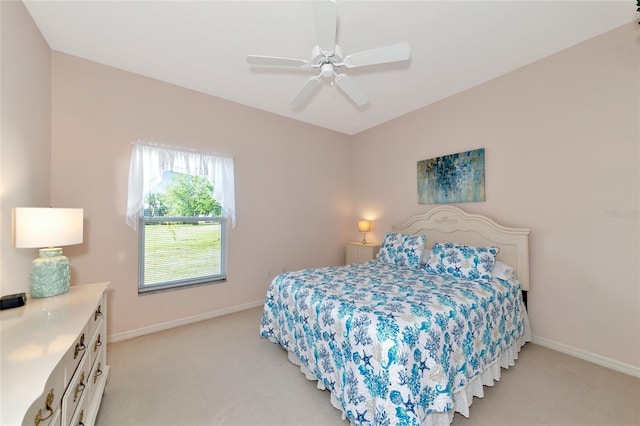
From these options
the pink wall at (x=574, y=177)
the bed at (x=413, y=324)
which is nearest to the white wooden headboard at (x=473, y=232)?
the bed at (x=413, y=324)

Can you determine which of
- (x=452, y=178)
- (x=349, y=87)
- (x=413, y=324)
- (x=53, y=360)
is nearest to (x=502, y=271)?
(x=452, y=178)

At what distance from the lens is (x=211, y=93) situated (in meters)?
3.26

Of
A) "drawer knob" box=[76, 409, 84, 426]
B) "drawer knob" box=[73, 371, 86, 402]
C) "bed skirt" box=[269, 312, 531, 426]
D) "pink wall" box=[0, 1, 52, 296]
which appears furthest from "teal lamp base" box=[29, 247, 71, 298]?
"bed skirt" box=[269, 312, 531, 426]

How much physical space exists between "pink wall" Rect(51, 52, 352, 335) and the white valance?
108mm

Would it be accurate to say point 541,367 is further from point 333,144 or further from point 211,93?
point 211,93

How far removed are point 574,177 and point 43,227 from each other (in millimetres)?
4135

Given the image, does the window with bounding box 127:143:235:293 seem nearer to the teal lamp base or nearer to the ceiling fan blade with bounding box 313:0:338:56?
the teal lamp base

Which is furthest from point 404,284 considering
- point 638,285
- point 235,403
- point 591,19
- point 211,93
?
point 211,93

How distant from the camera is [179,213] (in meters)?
3.12

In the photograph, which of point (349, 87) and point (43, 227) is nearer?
point (43, 227)

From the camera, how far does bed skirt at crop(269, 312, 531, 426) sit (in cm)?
153

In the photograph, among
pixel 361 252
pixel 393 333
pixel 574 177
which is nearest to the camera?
pixel 393 333

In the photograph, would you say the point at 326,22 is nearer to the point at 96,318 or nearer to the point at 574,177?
the point at 96,318

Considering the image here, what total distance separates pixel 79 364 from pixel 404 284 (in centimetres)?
225
